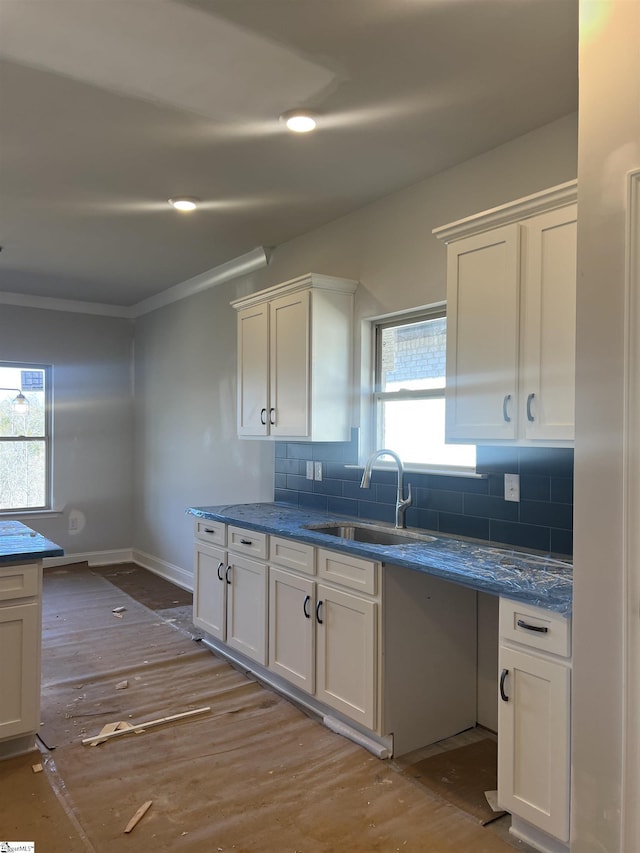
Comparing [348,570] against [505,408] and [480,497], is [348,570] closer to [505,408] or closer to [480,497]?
[480,497]

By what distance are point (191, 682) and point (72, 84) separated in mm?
2907

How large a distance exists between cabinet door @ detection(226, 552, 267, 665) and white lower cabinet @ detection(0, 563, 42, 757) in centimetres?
112

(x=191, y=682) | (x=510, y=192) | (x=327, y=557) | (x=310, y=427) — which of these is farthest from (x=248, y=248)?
(x=191, y=682)

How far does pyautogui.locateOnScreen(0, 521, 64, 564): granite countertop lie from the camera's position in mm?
2623

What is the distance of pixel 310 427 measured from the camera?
143 inches

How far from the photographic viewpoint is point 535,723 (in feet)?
6.64

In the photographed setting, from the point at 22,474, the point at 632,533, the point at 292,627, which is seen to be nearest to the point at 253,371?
the point at 292,627

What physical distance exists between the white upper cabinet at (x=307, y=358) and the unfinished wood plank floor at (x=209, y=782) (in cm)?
148

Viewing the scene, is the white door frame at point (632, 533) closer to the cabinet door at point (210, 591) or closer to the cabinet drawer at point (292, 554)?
the cabinet drawer at point (292, 554)

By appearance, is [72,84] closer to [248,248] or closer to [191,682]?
[248,248]

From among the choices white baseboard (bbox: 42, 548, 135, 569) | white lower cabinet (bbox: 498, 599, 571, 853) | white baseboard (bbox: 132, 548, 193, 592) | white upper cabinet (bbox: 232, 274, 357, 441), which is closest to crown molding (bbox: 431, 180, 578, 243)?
white upper cabinet (bbox: 232, 274, 357, 441)

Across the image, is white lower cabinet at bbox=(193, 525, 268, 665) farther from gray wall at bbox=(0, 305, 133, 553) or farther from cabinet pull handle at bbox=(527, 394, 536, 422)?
gray wall at bbox=(0, 305, 133, 553)

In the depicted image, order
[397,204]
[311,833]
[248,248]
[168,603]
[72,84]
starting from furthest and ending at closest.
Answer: [168,603] < [248,248] < [397,204] < [72,84] < [311,833]

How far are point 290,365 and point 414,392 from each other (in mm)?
780
